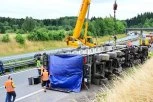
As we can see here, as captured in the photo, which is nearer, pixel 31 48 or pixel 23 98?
pixel 23 98

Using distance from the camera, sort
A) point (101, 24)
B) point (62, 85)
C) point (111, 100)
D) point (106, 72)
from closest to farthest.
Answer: point (111, 100)
point (62, 85)
point (106, 72)
point (101, 24)

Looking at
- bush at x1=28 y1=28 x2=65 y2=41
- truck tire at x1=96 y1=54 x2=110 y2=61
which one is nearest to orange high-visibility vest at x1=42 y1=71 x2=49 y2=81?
truck tire at x1=96 y1=54 x2=110 y2=61

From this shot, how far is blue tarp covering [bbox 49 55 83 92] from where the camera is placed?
17.6 m

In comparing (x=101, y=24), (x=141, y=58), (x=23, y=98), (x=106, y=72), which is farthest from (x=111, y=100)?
(x=101, y=24)

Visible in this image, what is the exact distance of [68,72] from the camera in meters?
17.9

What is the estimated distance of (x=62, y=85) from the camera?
701 inches

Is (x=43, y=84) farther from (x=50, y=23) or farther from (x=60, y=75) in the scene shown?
(x=50, y=23)

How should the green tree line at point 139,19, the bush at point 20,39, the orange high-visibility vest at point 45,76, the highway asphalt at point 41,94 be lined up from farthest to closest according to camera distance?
the green tree line at point 139,19
the bush at point 20,39
the orange high-visibility vest at point 45,76
the highway asphalt at point 41,94

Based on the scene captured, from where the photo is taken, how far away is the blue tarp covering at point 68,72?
1759cm

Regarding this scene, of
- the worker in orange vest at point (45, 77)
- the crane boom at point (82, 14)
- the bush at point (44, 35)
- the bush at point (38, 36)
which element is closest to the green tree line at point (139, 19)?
the bush at point (44, 35)

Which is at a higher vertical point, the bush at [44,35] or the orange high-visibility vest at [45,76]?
the bush at [44,35]

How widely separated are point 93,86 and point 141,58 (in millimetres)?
8252

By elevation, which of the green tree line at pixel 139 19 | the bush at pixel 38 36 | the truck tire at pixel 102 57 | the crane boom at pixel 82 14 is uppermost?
the green tree line at pixel 139 19

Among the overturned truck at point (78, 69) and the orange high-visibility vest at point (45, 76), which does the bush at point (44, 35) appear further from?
the orange high-visibility vest at point (45, 76)
